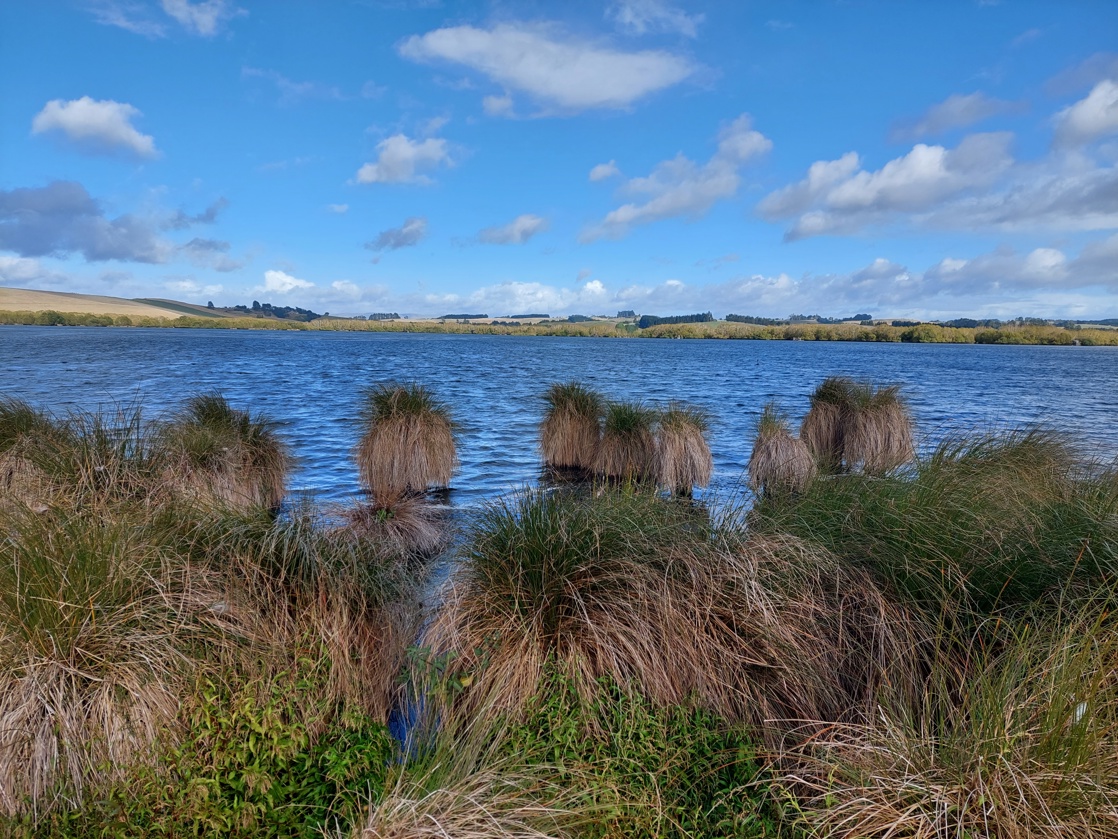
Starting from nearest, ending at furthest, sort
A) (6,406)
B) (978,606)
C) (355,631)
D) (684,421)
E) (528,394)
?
(978,606) → (355,631) → (6,406) → (684,421) → (528,394)

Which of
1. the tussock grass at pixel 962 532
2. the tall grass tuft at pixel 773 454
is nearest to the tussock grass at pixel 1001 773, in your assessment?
the tussock grass at pixel 962 532

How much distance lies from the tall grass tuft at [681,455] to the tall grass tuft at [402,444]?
466 cm

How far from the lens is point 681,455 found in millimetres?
13758

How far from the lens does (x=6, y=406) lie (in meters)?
9.66

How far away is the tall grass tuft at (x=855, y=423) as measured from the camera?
15883mm

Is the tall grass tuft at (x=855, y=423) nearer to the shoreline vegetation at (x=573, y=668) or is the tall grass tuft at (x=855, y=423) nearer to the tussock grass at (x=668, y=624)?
the shoreline vegetation at (x=573, y=668)

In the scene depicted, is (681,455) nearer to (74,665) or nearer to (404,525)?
(404,525)

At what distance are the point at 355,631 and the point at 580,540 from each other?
1941 millimetres

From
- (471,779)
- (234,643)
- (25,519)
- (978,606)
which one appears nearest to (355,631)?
(234,643)

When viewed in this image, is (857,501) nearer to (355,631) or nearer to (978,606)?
(978,606)

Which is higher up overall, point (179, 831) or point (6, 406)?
point (6, 406)

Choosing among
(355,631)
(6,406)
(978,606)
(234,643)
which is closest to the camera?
(234,643)

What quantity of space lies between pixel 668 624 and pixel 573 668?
0.80 m

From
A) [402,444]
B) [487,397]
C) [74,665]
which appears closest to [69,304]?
[487,397]
